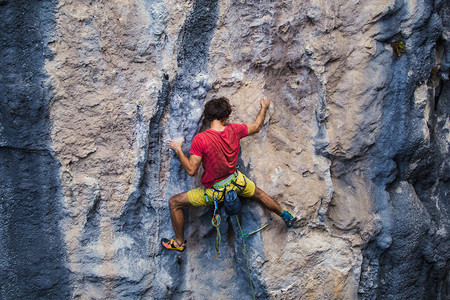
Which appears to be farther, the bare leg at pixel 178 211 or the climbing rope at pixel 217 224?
the climbing rope at pixel 217 224

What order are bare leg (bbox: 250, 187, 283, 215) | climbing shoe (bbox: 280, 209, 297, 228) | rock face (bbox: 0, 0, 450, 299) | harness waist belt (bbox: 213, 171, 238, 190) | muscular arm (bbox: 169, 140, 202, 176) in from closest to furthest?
1. rock face (bbox: 0, 0, 450, 299)
2. muscular arm (bbox: 169, 140, 202, 176)
3. harness waist belt (bbox: 213, 171, 238, 190)
4. bare leg (bbox: 250, 187, 283, 215)
5. climbing shoe (bbox: 280, 209, 297, 228)

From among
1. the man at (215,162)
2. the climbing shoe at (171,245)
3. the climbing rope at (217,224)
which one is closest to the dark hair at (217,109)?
the man at (215,162)

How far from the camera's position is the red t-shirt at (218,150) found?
11.3 feet

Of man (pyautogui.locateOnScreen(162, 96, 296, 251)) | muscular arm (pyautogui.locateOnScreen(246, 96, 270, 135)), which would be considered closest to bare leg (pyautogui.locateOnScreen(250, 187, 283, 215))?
man (pyautogui.locateOnScreen(162, 96, 296, 251))

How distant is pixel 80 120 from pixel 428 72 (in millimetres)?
3103

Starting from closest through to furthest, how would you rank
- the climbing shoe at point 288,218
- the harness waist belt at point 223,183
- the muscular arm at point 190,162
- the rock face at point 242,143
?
the rock face at point 242,143, the muscular arm at point 190,162, the harness waist belt at point 223,183, the climbing shoe at point 288,218

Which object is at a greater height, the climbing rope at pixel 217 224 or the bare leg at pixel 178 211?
the bare leg at pixel 178 211

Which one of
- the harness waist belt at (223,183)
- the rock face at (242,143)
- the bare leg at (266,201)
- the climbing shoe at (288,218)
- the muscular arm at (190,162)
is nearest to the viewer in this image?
the rock face at (242,143)

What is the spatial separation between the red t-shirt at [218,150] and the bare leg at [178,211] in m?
0.22

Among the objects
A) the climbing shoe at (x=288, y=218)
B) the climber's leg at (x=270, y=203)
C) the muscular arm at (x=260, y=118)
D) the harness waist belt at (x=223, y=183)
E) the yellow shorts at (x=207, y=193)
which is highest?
the muscular arm at (x=260, y=118)

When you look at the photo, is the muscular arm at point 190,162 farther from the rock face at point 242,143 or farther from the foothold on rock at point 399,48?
the foothold on rock at point 399,48

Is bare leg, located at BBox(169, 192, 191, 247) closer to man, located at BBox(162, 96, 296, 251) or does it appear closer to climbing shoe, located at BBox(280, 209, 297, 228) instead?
man, located at BBox(162, 96, 296, 251)

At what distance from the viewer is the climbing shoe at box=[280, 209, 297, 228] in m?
3.86

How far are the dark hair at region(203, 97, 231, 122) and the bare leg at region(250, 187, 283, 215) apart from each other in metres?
0.72
